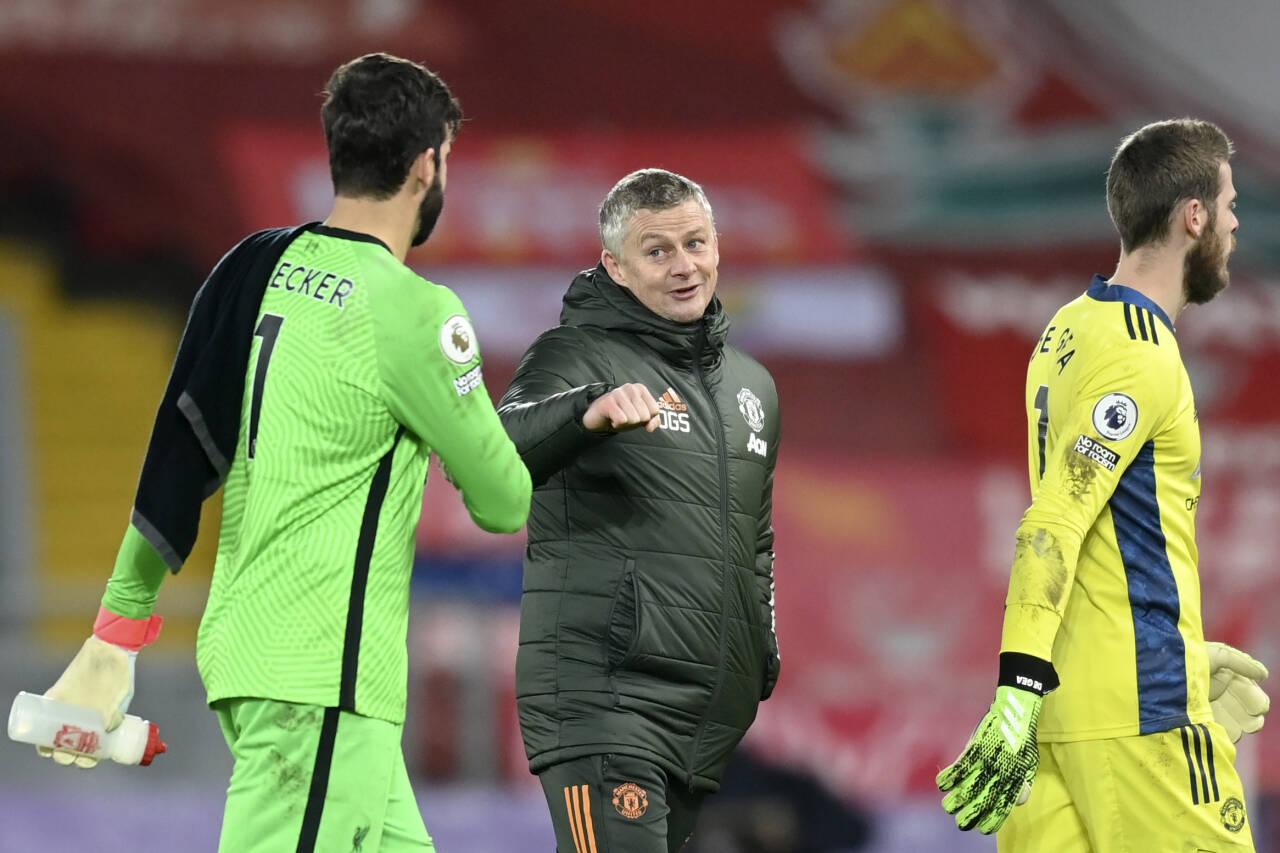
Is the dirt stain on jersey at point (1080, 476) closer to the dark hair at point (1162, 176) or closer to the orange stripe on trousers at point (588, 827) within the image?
the dark hair at point (1162, 176)

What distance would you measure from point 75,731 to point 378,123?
1004mm

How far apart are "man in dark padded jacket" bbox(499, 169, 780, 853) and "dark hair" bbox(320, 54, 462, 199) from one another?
0.69 meters

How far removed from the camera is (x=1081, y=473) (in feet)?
10.1

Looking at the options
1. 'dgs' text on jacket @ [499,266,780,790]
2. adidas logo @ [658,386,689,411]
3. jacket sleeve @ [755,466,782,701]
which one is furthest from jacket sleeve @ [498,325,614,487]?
jacket sleeve @ [755,466,782,701]

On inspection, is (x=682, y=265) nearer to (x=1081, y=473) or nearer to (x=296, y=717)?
(x=1081, y=473)

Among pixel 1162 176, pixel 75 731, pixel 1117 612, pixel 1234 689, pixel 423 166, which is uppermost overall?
pixel 1162 176

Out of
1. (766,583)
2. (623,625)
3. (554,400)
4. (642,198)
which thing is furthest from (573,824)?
(642,198)

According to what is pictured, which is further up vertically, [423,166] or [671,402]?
[423,166]

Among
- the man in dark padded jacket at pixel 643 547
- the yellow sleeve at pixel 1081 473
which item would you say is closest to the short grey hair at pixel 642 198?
the man in dark padded jacket at pixel 643 547

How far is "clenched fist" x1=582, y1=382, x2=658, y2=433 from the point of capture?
302 cm

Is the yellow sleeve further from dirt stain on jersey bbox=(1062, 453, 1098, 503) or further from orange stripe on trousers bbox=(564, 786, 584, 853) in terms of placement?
orange stripe on trousers bbox=(564, 786, 584, 853)

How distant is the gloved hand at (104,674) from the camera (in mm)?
2594

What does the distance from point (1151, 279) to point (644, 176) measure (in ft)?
3.48

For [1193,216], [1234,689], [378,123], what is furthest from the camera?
[1234,689]
